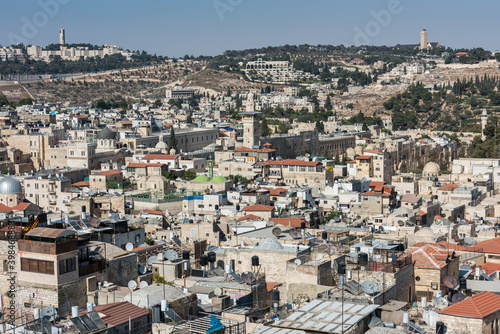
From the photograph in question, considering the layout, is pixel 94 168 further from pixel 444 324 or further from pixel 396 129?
pixel 396 129

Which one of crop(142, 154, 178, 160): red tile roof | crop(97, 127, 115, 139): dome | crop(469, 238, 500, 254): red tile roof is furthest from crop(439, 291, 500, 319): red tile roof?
crop(97, 127, 115, 139): dome

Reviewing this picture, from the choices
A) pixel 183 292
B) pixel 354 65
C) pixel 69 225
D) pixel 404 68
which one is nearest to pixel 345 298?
pixel 183 292

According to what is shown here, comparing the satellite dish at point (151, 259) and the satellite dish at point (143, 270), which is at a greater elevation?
the satellite dish at point (151, 259)

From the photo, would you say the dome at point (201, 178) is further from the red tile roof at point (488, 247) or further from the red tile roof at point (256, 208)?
the red tile roof at point (488, 247)

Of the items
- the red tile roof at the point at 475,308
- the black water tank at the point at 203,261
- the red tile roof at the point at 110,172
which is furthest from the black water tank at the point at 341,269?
the red tile roof at the point at 110,172

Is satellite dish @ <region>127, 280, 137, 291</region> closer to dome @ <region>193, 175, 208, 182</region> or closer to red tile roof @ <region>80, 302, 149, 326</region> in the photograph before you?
red tile roof @ <region>80, 302, 149, 326</region>

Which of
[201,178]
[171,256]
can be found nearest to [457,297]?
[171,256]
